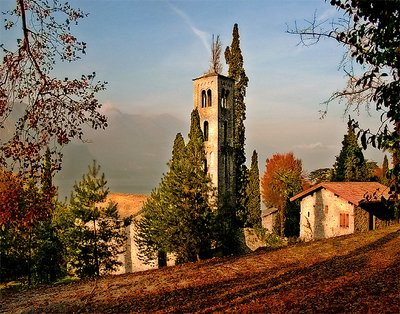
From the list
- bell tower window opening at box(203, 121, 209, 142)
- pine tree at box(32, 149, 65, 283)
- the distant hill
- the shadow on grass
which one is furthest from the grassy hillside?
bell tower window opening at box(203, 121, 209, 142)

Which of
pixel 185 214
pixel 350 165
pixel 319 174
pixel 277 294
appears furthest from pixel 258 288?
pixel 319 174

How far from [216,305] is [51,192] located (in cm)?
613

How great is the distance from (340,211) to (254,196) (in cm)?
1541

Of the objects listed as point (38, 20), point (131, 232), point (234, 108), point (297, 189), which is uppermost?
point (234, 108)

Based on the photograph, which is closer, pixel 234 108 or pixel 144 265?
pixel 144 265

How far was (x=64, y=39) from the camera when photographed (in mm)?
7188

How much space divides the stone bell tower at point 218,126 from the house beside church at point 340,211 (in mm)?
14558

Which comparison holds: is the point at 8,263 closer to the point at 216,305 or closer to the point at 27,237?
the point at 27,237

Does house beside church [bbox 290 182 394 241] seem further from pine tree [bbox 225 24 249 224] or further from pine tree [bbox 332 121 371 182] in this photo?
pine tree [bbox 225 24 249 224]

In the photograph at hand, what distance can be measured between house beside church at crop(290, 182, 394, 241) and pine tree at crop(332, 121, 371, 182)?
9667 mm

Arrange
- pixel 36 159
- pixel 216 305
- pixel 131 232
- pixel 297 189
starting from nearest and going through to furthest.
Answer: pixel 36 159, pixel 216 305, pixel 131 232, pixel 297 189

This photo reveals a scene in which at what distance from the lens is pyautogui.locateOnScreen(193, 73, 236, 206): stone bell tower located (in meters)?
48.7

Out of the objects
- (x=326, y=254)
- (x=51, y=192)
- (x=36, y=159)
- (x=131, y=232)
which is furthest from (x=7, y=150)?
(x=131, y=232)

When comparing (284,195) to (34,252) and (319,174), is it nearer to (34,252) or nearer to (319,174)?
(319,174)
